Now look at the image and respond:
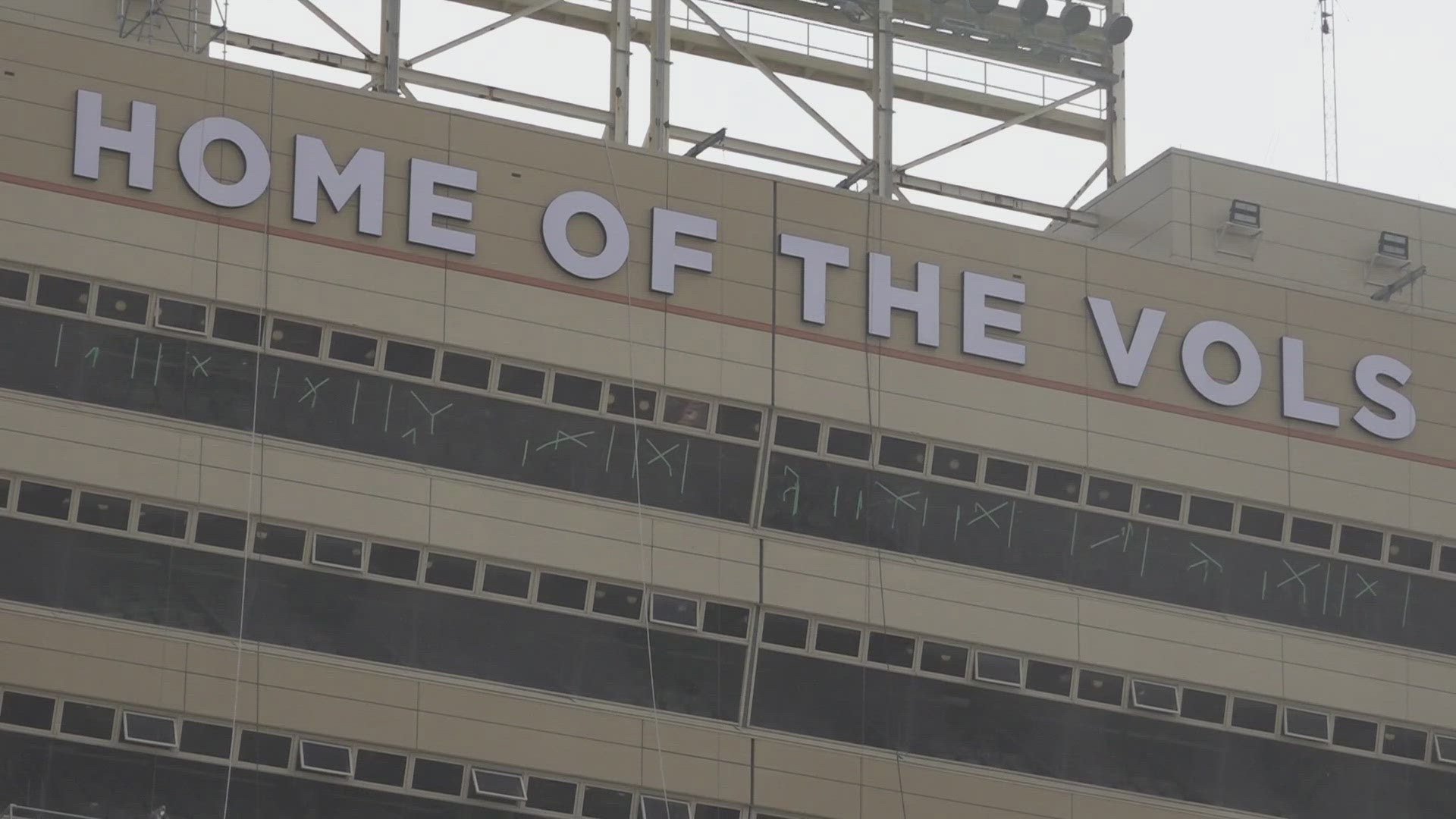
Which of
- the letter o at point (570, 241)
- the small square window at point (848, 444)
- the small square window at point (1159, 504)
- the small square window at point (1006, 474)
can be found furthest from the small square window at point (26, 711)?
the small square window at point (1159, 504)

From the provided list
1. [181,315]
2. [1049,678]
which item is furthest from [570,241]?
[1049,678]

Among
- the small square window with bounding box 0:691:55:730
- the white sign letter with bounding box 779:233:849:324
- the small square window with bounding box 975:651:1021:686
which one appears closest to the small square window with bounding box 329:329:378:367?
the small square window with bounding box 0:691:55:730

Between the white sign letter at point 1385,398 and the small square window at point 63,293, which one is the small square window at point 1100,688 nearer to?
the white sign letter at point 1385,398

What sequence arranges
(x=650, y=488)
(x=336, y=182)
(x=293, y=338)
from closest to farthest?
(x=293, y=338)
(x=336, y=182)
(x=650, y=488)

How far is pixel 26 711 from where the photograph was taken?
3953 cm

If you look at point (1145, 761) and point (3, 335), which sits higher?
point (3, 335)

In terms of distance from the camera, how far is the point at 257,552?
41156 millimetres

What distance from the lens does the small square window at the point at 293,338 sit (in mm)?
42031

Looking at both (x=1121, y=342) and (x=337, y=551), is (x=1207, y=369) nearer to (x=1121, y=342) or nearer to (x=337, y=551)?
(x=1121, y=342)

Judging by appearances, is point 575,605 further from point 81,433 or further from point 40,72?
point 40,72

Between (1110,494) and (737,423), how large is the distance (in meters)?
6.72

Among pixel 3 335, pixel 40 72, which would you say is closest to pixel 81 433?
pixel 3 335

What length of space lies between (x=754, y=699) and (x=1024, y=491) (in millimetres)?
6084

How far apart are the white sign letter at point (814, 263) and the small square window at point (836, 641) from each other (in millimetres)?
5080
